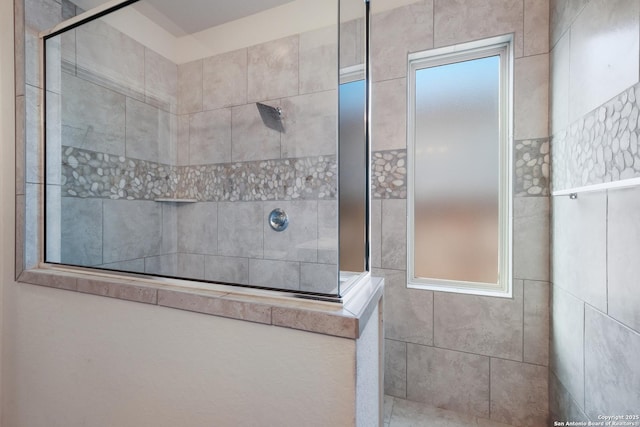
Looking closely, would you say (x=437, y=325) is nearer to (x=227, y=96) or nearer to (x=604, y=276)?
(x=604, y=276)

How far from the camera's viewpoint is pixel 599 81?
0.98 m

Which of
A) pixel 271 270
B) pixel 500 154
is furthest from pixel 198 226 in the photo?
pixel 500 154

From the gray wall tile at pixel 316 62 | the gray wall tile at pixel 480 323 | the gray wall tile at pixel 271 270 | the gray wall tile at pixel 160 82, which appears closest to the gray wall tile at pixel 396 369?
the gray wall tile at pixel 480 323

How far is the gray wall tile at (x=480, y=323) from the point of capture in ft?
4.64

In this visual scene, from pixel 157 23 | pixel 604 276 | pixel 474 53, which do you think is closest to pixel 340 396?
pixel 604 276

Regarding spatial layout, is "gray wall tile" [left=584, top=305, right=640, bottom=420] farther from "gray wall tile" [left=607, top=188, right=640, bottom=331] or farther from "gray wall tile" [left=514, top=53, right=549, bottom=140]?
"gray wall tile" [left=514, top=53, right=549, bottom=140]

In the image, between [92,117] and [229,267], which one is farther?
[229,267]

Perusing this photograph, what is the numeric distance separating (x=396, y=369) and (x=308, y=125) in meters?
1.55

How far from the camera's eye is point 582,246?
3.58 ft

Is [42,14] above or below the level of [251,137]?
above

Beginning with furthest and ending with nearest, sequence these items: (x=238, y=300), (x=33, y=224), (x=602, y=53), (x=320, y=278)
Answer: (x=33, y=224), (x=320, y=278), (x=602, y=53), (x=238, y=300)

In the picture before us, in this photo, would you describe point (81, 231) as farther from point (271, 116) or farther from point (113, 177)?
point (271, 116)

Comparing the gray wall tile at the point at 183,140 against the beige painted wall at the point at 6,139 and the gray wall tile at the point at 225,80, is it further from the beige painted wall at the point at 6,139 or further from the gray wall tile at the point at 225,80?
the beige painted wall at the point at 6,139

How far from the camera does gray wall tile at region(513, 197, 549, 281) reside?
4.48 ft
